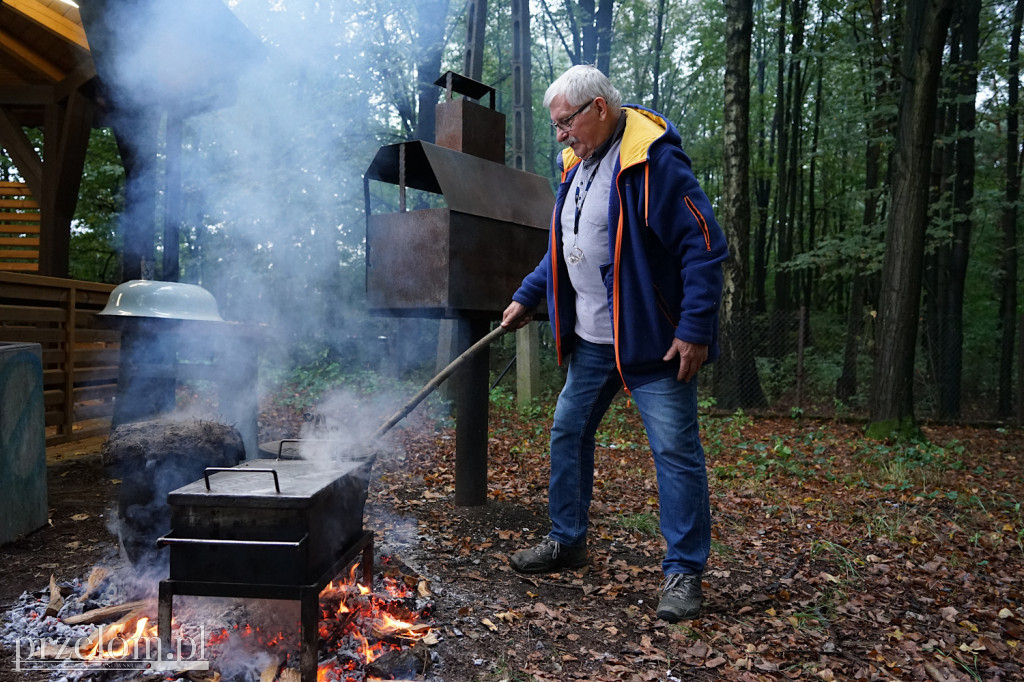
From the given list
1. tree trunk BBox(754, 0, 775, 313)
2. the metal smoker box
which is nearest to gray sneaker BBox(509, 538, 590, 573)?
→ the metal smoker box

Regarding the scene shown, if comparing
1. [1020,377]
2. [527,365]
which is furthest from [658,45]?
[527,365]

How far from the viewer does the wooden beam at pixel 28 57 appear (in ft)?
24.3

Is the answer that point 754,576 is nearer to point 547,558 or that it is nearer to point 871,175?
point 547,558

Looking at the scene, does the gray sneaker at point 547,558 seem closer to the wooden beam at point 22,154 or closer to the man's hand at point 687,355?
the man's hand at point 687,355

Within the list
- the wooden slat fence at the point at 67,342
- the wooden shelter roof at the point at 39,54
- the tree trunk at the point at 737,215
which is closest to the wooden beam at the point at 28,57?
the wooden shelter roof at the point at 39,54

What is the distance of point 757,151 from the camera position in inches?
815

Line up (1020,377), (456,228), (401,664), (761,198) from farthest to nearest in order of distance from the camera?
(761,198)
(1020,377)
(456,228)
(401,664)

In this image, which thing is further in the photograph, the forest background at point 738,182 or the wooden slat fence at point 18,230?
the wooden slat fence at point 18,230

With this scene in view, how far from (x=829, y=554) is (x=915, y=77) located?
21.4ft

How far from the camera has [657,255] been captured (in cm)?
288

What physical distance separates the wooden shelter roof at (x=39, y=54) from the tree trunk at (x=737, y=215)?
861 centimetres

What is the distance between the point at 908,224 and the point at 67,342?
940cm

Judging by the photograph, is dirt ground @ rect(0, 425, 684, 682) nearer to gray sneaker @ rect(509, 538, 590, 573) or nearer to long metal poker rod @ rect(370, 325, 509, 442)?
gray sneaker @ rect(509, 538, 590, 573)

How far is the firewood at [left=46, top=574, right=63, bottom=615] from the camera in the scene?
2.57 meters
